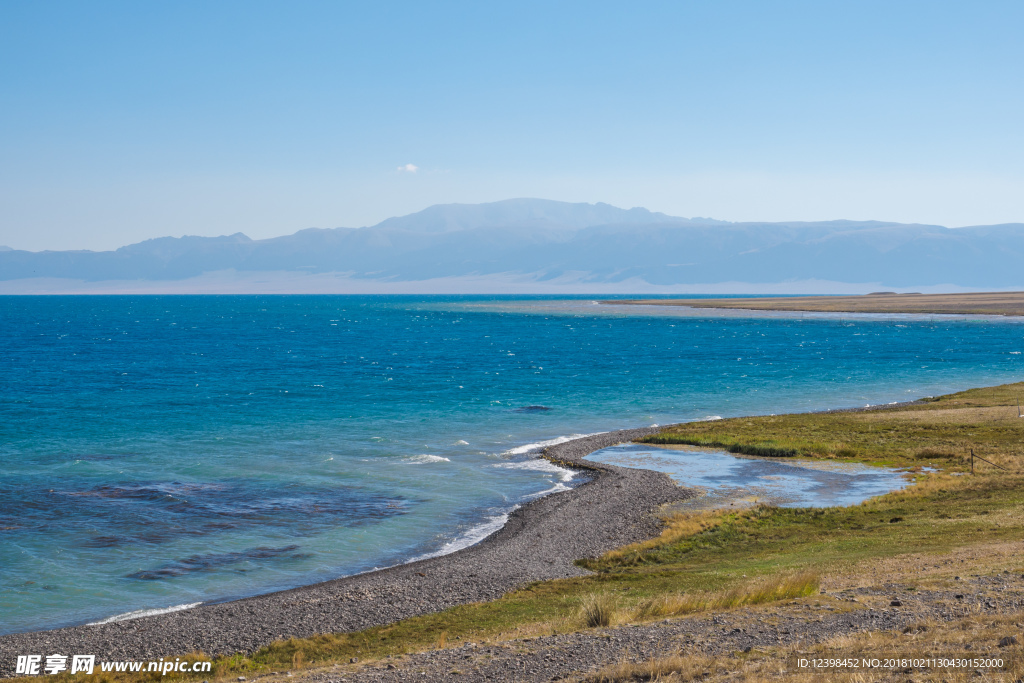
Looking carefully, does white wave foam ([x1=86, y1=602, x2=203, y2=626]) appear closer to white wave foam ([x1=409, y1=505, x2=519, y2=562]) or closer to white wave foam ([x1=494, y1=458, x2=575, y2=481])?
white wave foam ([x1=409, y1=505, x2=519, y2=562])

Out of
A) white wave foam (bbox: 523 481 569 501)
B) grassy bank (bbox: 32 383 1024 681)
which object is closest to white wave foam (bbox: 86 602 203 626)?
grassy bank (bbox: 32 383 1024 681)

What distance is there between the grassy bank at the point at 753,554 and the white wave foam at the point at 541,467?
10.8m

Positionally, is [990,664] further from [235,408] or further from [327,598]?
[235,408]

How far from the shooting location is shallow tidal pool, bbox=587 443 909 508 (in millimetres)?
34688

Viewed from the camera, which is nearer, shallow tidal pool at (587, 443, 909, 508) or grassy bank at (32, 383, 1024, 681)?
grassy bank at (32, 383, 1024, 681)

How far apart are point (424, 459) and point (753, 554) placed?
23.8 metres

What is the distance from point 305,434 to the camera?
176ft

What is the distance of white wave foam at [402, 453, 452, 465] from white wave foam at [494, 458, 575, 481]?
11.3 ft

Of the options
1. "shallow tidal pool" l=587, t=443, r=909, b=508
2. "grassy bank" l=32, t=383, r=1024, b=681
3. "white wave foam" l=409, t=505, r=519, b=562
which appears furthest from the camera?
"shallow tidal pool" l=587, t=443, r=909, b=508

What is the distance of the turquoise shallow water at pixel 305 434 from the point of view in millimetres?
27953

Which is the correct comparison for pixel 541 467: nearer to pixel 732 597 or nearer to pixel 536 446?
pixel 536 446

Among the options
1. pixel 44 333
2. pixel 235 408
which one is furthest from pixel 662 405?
pixel 44 333

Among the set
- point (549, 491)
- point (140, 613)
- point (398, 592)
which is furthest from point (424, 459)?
point (140, 613)

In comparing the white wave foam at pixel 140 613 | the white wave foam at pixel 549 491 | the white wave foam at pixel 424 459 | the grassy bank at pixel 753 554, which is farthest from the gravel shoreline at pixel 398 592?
the white wave foam at pixel 424 459
